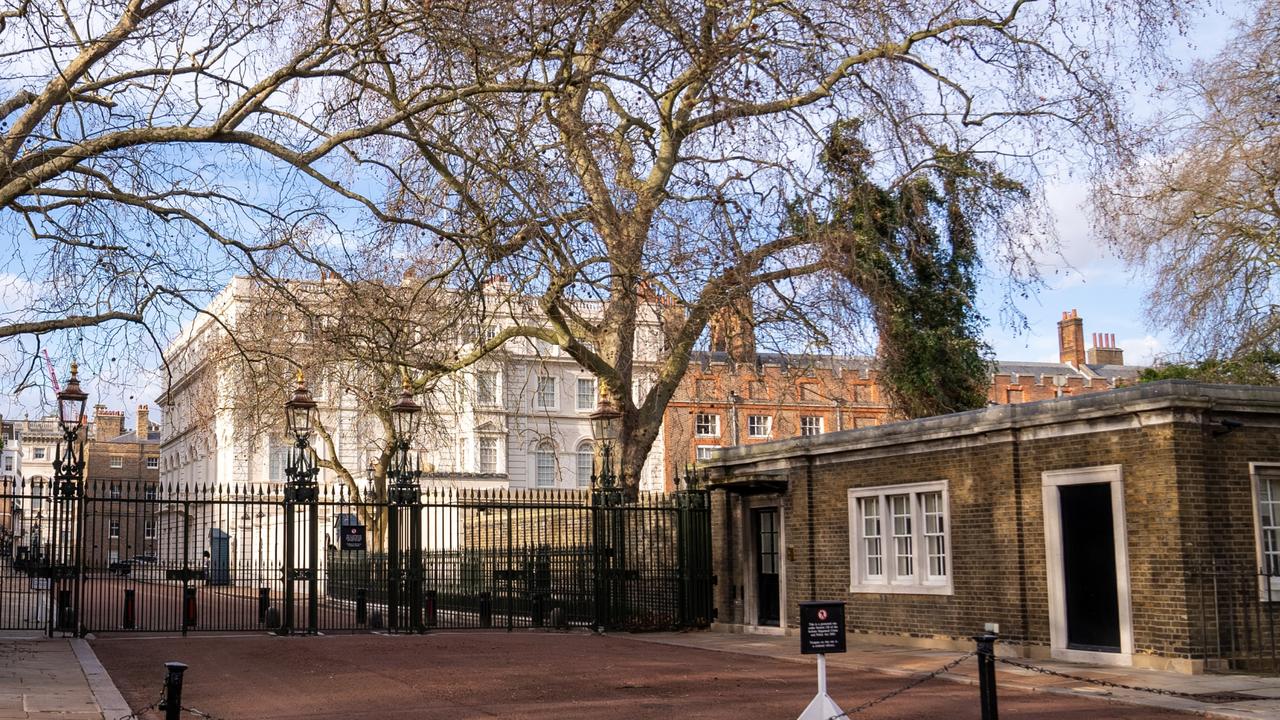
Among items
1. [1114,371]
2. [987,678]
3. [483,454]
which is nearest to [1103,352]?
[1114,371]

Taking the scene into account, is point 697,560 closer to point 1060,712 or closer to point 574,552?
point 574,552

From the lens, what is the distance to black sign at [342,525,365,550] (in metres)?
22.1

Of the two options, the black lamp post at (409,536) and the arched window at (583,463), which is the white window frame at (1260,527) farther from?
the arched window at (583,463)

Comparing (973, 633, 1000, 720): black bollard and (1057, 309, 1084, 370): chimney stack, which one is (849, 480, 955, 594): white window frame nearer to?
(973, 633, 1000, 720): black bollard

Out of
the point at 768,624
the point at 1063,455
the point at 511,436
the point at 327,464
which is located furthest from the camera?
the point at 511,436

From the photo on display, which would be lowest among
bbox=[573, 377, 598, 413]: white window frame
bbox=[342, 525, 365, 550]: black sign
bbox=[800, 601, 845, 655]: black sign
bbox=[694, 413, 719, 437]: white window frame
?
bbox=[800, 601, 845, 655]: black sign

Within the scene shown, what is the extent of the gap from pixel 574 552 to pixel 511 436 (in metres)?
43.3

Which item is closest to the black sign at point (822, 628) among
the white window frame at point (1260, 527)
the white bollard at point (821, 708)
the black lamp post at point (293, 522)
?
the white bollard at point (821, 708)

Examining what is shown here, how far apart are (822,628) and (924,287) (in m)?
23.4

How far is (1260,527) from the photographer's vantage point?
16.5m

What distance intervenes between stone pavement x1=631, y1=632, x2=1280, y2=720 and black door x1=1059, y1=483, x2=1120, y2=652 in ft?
1.88

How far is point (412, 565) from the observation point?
22.6 meters

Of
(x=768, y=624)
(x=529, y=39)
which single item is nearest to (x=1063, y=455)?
(x=768, y=624)

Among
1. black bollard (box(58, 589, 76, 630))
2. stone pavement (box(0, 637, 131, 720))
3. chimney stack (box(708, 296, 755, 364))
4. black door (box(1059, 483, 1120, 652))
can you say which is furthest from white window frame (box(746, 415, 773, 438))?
stone pavement (box(0, 637, 131, 720))
